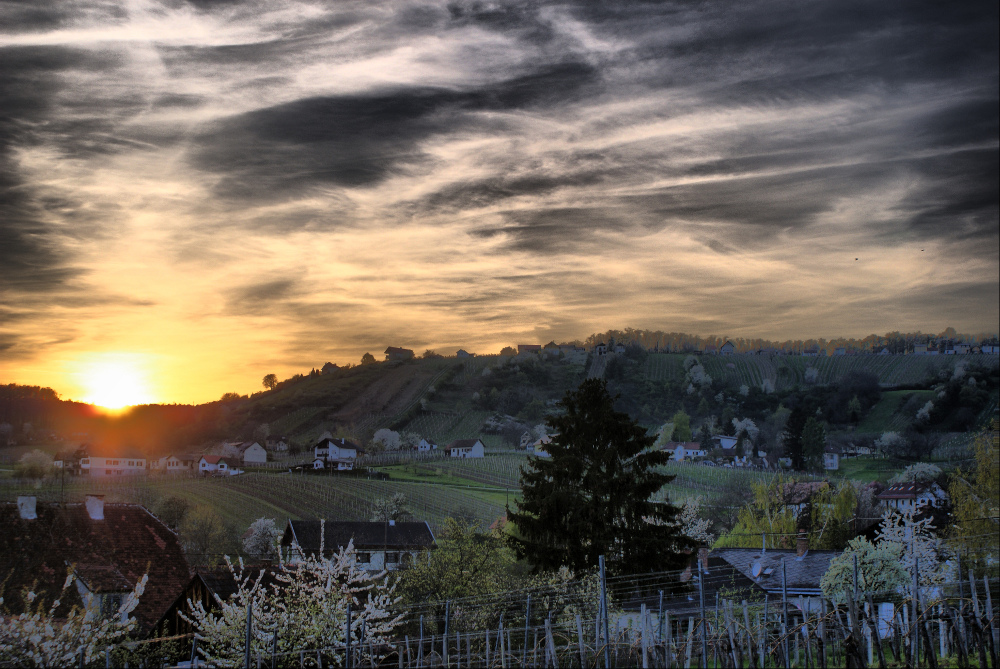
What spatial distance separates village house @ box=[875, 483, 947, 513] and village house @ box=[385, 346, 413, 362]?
81.4 metres

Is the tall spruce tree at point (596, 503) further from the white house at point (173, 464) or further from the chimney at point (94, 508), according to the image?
the white house at point (173, 464)

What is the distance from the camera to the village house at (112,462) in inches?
3723

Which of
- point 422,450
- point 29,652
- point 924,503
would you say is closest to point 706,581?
point 29,652

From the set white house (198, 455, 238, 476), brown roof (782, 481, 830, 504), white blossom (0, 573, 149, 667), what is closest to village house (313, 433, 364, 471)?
white house (198, 455, 238, 476)

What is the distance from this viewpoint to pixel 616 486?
33.0 meters

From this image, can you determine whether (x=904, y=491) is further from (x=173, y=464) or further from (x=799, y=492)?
(x=173, y=464)

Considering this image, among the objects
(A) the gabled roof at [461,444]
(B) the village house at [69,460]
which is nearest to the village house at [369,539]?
(B) the village house at [69,460]

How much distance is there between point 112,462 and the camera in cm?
9750

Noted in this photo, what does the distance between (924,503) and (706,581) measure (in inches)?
1897

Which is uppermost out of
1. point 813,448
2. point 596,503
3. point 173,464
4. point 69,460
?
point 813,448

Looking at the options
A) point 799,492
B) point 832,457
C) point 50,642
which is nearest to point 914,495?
point 799,492

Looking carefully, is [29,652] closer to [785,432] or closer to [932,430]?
[785,432]

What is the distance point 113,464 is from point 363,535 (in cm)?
4598

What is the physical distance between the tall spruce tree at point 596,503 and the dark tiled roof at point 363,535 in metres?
28.5
